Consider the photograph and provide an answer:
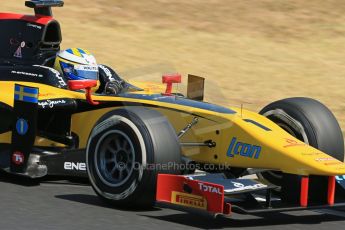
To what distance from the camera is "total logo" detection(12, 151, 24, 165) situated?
901cm

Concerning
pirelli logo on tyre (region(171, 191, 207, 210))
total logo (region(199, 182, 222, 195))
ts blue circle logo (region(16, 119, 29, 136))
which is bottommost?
pirelli logo on tyre (region(171, 191, 207, 210))

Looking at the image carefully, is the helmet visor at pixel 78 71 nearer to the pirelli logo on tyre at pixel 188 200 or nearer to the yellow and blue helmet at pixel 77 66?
the yellow and blue helmet at pixel 77 66

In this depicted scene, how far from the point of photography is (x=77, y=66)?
966 cm

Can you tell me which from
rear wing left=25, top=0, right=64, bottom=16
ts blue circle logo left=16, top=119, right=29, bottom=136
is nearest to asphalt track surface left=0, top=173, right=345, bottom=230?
ts blue circle logo left=16, top=119, right=29, bottom=136

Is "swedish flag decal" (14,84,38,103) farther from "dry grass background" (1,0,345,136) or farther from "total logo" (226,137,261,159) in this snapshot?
"dry grass background" (1,0,345,136)

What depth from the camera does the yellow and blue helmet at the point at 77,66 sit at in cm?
966

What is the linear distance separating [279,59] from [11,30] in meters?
8.53

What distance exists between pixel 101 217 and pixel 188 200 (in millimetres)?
725

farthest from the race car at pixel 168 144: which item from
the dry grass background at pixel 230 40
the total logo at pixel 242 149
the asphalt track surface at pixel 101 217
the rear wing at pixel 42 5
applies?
the dry grass background at pixel 230 40

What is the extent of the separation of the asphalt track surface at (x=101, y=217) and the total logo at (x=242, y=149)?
1.71ft

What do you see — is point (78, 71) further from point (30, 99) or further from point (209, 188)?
point (209, 188)

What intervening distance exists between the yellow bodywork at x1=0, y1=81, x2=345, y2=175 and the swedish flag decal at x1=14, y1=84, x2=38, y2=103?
1.81 feet

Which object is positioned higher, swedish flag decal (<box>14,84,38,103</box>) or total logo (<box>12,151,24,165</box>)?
swedish flag decal (<box>14,84,38,103</box>)

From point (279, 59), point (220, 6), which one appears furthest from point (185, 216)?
point (220, 6)
